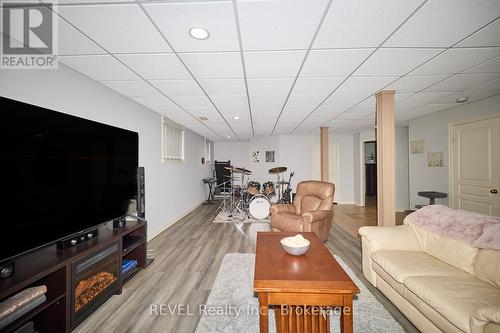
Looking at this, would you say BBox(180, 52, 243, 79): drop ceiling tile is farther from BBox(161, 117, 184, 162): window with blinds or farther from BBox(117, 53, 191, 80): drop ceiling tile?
BBox(161, 117, 184, 162): window with blinds

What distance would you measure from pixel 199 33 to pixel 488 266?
297 centimetres

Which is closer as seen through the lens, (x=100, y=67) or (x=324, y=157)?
(x=100, y=67)

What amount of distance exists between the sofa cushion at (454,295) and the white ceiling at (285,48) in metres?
2.02

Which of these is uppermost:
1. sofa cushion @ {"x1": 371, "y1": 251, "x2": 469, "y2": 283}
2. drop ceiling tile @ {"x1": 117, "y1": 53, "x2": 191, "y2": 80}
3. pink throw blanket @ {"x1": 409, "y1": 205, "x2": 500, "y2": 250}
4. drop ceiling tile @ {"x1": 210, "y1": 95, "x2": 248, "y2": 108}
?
drop ceiling tile @ {"x1": 210, "y1": 95, "x2": 248, "y2": 108}

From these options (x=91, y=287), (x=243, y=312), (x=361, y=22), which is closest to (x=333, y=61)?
(x=361, y=22)

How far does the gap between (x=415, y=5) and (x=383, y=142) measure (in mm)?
1904

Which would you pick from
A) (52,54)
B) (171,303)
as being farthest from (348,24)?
(171,303)

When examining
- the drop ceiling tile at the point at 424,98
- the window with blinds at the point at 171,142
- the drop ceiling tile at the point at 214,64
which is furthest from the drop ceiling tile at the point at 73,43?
the drop ceiling tile at the point at 424,98

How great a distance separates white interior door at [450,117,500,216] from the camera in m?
3.22

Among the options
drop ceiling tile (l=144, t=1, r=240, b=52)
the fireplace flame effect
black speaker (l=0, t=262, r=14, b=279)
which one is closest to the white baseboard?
the fireplace flame effect

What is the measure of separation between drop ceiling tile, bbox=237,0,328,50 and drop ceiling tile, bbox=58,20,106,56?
52.8 inches

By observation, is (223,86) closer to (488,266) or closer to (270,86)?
(270,86)

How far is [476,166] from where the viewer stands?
3473 mm

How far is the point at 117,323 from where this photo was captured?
1746 millimetres
